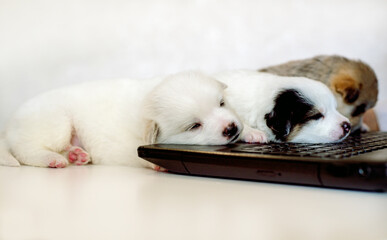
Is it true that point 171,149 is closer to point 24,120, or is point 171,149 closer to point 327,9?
point 24,120

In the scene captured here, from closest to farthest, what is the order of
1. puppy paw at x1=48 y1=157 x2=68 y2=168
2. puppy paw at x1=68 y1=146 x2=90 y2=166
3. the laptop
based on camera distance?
the laptop < puppy paw at x1=48 y1=157 x2=68 y2=168 < puppy paw at x1=68 y1=146 x2=90 y2=166

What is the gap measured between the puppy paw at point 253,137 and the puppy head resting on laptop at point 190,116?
1.8 inches

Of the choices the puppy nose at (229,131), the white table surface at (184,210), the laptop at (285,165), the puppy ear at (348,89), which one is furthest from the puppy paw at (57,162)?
the puppy ear at (348,89)

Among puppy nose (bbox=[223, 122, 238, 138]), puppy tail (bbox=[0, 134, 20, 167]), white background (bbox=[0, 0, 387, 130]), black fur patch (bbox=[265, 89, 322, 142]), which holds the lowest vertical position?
puppy tail (bbox=[0, 134, 20, 167])

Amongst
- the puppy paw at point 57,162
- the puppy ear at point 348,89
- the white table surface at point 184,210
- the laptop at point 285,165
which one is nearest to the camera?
the white table surface at point 184,210

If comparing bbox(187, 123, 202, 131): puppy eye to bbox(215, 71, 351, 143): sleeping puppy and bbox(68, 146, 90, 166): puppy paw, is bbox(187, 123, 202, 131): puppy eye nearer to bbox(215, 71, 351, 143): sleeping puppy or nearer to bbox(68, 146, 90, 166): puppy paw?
bbox(215, 71, 351, 143): sleeping puppy

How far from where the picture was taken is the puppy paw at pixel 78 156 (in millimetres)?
1906

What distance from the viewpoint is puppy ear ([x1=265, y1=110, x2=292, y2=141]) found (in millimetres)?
1768

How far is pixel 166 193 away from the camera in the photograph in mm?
1204

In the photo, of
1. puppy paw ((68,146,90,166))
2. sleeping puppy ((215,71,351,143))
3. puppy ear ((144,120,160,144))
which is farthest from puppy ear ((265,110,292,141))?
puppy paw ((68,146,90,166))

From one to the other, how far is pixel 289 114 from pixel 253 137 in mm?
180

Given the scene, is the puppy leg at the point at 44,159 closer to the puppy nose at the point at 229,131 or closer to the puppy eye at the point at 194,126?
the puppy eye at the point at 194,126

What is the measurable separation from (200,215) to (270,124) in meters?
0.91

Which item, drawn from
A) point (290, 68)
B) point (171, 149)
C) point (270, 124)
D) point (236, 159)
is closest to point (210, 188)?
point (236, 159)
